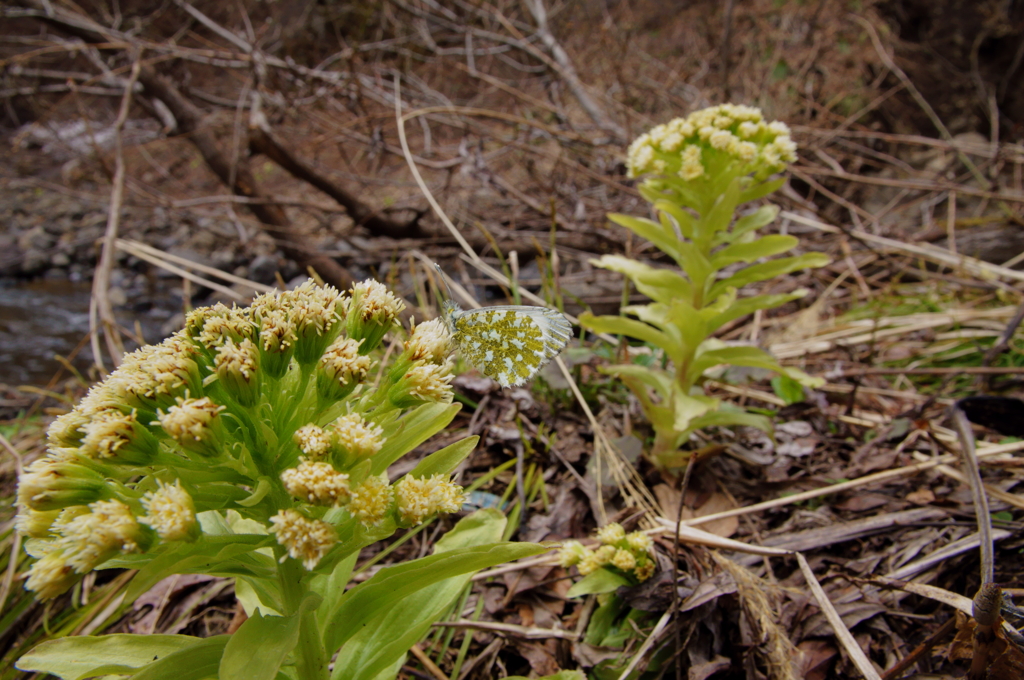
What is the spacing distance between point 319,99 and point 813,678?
18.8ft

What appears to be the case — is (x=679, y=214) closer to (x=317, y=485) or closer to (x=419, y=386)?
(x=419, y=386)

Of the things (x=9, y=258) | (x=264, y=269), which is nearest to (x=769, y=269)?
(x=264, y=269)

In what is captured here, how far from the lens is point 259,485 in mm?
1000

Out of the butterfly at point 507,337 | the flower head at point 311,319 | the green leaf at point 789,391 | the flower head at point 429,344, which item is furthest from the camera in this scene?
the green leaf at point 789,391

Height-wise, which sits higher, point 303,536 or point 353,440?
point 353,440

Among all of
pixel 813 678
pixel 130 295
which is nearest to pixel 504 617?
pixel 813 678

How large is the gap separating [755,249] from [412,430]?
143 centimetres

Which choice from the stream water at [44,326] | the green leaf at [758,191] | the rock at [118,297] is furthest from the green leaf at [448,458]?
the rock at [118,297]

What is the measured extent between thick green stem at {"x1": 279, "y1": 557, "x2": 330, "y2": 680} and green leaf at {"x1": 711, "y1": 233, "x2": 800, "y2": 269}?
5.38ft

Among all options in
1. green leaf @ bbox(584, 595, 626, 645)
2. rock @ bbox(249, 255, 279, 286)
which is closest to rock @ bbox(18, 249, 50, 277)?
rock @ bbox(249, 255, 279, 286)

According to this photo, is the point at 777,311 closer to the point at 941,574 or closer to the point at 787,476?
the point at 787,476

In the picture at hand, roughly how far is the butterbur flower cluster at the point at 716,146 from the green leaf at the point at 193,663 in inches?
72.7

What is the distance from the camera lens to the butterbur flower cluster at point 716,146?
1.88 metres

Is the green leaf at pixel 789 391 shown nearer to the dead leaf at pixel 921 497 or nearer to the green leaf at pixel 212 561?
the dead leaf at pixel 921 497
